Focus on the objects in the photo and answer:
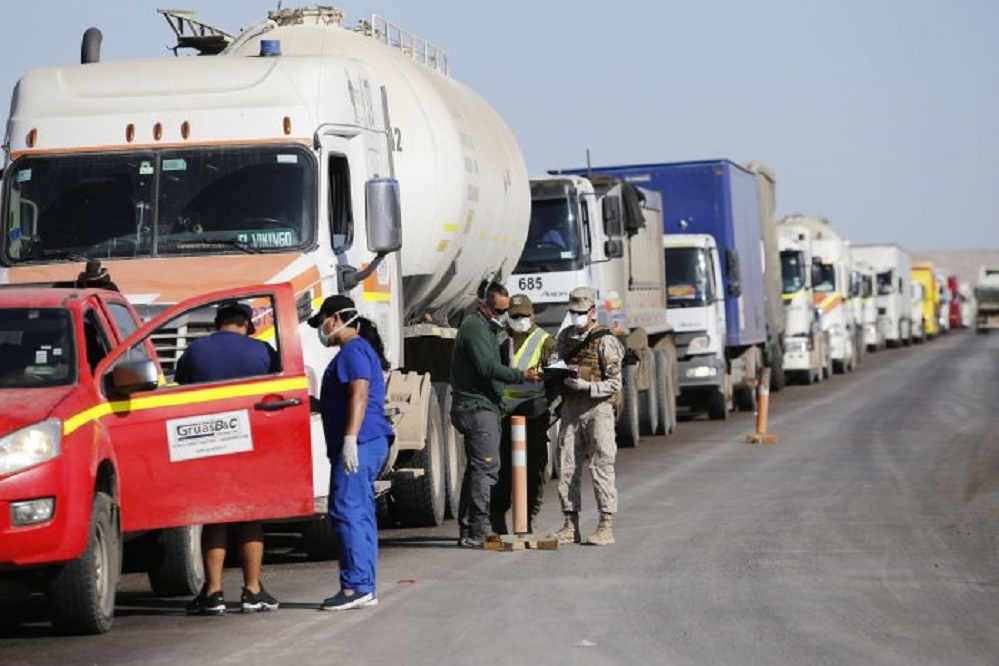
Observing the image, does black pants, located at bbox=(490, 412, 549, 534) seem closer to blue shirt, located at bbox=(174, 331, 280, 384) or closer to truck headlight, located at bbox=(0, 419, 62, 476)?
blue shirt, located at bbox=(174, 331, 280, 384)

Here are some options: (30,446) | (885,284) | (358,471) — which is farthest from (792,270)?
(30,446)

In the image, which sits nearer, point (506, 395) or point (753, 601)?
point (753, 601)

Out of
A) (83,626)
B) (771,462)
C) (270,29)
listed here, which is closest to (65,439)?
(83,626)

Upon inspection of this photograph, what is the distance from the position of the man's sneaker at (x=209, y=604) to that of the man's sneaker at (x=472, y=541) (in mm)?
3799

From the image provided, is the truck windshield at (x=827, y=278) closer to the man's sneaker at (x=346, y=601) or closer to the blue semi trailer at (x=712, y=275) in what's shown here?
the blue semi trailer at (x=712, y=275)

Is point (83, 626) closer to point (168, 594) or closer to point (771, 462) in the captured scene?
point (168, 594)

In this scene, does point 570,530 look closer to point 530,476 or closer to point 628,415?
point 530,476

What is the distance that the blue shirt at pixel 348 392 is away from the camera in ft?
40.3

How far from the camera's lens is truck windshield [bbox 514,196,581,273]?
2459cm

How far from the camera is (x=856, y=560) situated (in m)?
14.4

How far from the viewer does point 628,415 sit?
2795cm

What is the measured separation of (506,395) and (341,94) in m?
2.68

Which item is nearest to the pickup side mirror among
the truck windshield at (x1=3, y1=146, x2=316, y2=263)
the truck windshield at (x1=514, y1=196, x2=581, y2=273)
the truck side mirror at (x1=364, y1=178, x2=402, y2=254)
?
the truck windshield at (x1=3, y1=146, x2=316, y2=263)

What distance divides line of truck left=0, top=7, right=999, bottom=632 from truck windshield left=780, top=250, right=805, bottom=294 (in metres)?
21.9
